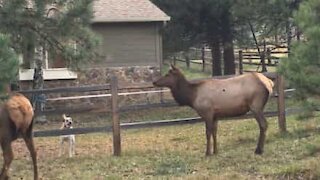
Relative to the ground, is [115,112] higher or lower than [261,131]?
higher

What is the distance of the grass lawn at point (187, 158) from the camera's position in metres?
9.01

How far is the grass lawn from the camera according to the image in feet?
29.6

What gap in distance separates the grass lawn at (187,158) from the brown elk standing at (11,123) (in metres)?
0.86

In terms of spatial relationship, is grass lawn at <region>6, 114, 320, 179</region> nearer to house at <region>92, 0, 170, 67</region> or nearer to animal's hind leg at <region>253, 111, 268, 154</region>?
animal's hind leg at <region>253, 111, 268, 154</region>

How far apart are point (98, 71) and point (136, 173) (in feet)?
39.2

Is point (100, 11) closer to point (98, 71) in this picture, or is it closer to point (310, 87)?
point (98, 71)

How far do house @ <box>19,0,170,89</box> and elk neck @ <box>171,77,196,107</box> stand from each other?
31.7ft

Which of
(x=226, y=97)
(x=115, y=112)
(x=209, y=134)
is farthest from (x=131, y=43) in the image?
(x=209, y=134)

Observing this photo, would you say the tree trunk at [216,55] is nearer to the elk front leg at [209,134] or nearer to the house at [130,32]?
the house at [130,32]

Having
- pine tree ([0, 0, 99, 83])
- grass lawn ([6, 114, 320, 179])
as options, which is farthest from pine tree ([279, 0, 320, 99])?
pine tree ([0, 0, 99, 83])

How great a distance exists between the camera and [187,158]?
10625 mm

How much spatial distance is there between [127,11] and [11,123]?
13.0m

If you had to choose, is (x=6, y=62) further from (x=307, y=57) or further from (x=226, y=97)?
(x=226, y=97)

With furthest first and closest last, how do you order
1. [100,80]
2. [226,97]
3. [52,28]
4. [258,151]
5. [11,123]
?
[100,80]
[52,28]
[226,97]
[258,151]
[11,123]
